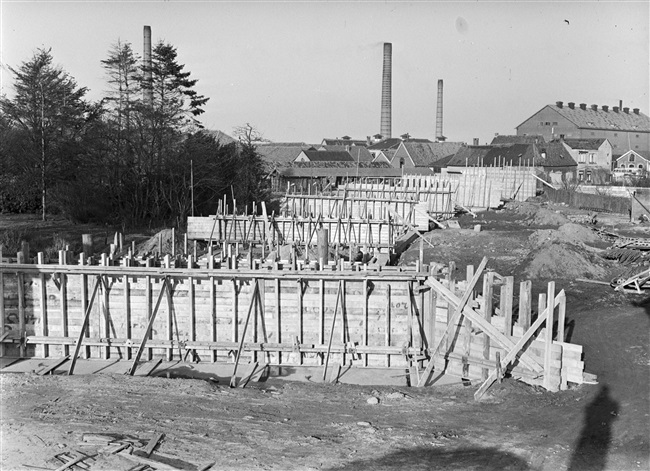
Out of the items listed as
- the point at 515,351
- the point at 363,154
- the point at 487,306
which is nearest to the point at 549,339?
the point at 515,351

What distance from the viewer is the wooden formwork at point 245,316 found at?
622 inches

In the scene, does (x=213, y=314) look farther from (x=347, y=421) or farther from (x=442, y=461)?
(x=442, y=461)

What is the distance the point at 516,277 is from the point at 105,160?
25858 mm

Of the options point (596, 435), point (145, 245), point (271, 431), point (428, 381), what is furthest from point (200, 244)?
point (596, 435)

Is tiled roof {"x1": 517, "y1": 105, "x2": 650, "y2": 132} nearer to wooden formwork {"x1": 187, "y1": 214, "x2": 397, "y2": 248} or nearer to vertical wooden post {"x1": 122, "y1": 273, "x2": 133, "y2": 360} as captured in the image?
wooden formwork {"x1": 187, "y1": 214, "x2": 397, "y2": 248}

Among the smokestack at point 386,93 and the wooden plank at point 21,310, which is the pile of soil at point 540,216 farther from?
the smokestack at point 386,93

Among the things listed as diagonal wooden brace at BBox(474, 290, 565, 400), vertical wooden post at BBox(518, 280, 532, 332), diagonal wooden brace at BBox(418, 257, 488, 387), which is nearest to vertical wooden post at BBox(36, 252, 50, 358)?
diagonal wooden brace at BBox(418, 257, 488, 387)

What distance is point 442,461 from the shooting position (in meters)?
10.6

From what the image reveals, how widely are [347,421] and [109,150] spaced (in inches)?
1280

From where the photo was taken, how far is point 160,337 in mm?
16562

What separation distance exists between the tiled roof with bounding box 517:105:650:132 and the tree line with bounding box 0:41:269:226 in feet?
187

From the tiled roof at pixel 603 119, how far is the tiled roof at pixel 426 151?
45.6 feet

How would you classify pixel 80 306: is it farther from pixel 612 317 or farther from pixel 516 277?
pixel 516 277

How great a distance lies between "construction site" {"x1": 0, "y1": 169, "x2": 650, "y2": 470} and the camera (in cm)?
1112
